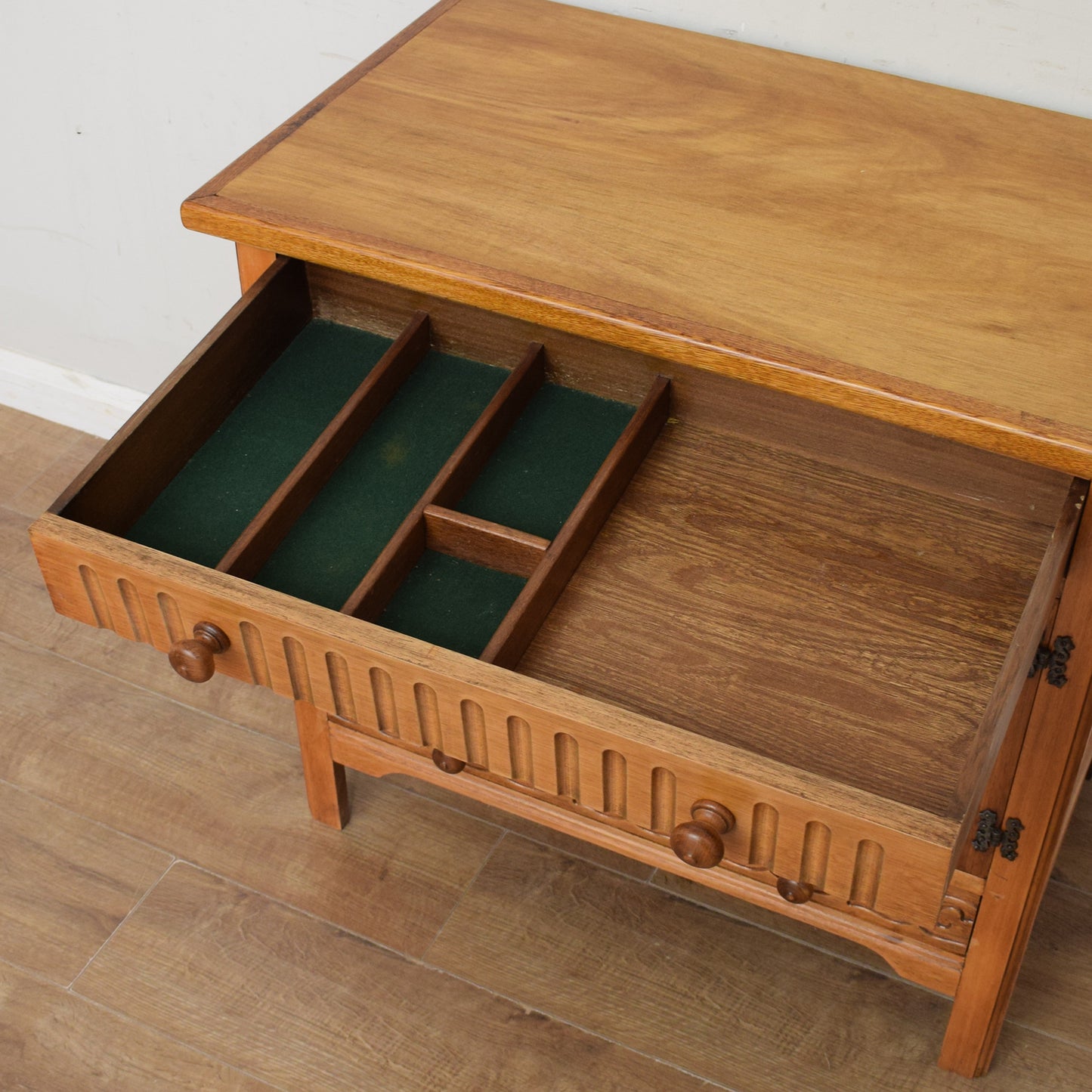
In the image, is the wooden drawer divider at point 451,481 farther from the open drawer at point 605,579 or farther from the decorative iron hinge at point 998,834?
the decorative iron hinge at point 998,834

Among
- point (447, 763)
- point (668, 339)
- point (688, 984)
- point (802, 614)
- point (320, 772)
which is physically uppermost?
point (668, 339)

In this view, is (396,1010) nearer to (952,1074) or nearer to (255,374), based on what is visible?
(952,1074)

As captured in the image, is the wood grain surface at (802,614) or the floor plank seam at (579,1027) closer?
the wood grain surface at (802,614)

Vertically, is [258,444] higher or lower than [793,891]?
higher

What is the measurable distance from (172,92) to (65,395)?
25.5 inches

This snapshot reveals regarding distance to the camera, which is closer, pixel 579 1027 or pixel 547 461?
pixel 547 461

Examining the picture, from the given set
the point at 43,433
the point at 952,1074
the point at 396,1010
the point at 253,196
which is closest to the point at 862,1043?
the point at 952,1074

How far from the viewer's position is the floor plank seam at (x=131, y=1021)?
138 cm

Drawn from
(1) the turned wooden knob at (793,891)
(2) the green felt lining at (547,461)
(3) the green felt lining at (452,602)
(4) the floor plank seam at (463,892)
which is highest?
(2) the green felt lining at (547,461)

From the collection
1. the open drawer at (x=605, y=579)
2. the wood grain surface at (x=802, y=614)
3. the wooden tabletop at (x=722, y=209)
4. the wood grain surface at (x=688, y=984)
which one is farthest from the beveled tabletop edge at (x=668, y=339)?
the wood grain surface at (x=688, y=984)

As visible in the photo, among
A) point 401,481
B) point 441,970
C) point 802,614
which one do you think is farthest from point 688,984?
point 401,481

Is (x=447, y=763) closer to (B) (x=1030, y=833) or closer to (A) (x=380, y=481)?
(A) (x=380, y=481)

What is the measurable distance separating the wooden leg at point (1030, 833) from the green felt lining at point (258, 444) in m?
0.67

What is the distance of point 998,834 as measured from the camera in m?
1.16
